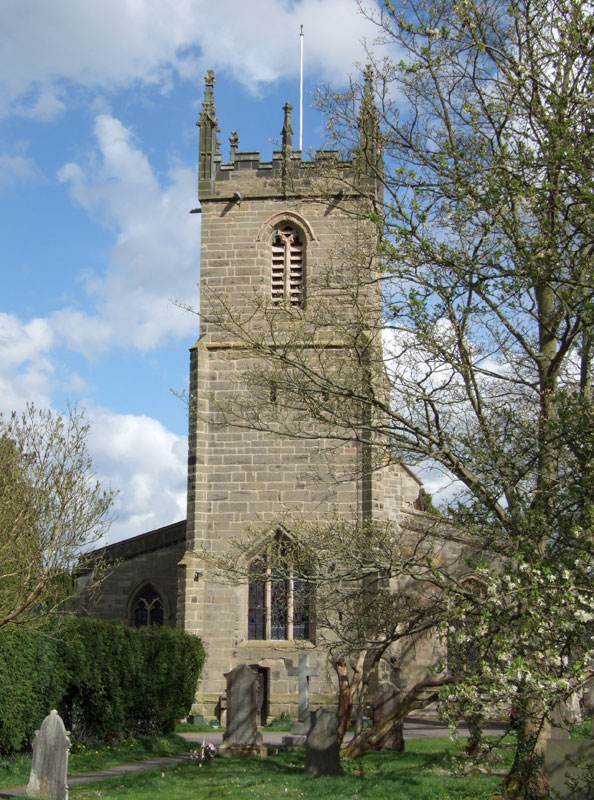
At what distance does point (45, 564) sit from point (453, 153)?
689 centimetres

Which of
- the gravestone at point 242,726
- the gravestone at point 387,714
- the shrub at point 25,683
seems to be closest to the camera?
the shrub at point 25,683

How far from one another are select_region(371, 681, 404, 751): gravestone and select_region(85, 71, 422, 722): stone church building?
3.73 metres

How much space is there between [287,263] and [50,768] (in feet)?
47.5

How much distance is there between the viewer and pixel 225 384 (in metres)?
21.5

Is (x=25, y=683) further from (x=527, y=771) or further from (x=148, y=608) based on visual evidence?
(x=148, y=608)

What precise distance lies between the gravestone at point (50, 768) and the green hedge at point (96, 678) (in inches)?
105

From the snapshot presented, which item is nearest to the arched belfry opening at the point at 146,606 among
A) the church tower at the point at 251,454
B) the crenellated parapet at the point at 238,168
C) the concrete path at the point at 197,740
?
the church tower at the point at 251,454

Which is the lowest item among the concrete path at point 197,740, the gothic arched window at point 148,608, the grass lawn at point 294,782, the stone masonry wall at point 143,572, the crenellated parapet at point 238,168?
the concrete path at point 197,740

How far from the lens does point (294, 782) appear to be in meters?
11.5

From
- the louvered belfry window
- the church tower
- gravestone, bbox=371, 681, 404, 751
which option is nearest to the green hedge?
the church tower

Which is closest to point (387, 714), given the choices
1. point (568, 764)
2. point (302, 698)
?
point (302, 698)

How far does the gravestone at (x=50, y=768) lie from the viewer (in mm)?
10258

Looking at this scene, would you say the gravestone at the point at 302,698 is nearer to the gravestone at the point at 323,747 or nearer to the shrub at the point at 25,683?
the gravestone at the point at 323,747

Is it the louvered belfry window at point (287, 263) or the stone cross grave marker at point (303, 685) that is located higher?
the louvered belfry window at point (287, 263)
